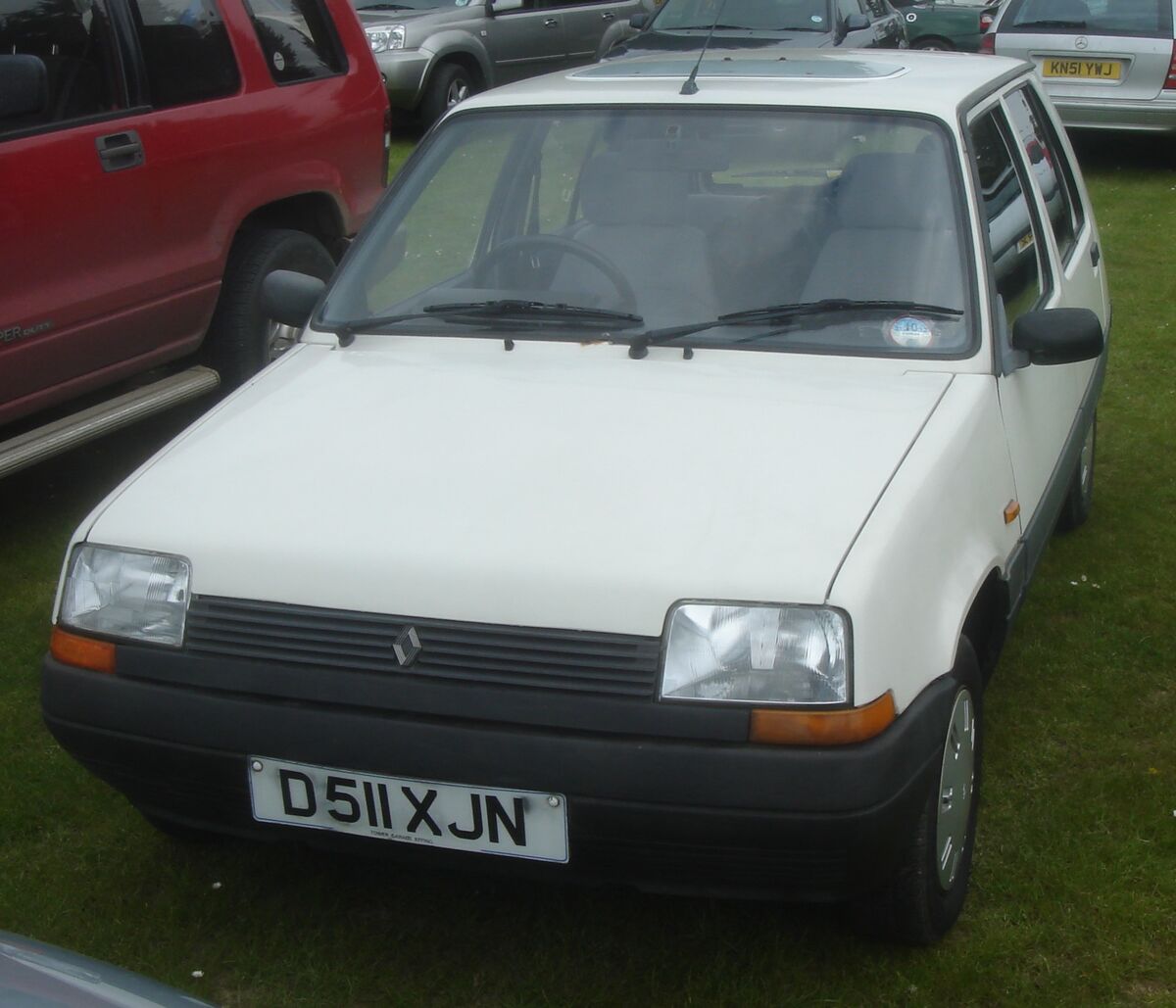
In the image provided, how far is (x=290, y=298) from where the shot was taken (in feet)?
12.7

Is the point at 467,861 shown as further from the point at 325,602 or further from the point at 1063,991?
the point at 1063,991

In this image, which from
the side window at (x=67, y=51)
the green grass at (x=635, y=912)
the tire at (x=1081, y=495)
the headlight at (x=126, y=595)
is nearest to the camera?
the headlight at (x=126, y=595)

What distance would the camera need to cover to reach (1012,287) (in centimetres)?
361

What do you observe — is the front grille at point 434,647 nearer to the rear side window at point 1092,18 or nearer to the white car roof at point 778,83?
the white car roof at point 778,83

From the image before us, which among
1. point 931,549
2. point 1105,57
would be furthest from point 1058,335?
point 1105,57

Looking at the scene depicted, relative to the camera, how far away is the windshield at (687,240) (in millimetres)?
3340

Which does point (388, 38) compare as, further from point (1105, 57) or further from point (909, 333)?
point (909, 333)

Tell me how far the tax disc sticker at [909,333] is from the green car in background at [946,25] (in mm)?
15535

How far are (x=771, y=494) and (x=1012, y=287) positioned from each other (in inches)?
48.9

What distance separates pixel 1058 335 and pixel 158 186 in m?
3.22

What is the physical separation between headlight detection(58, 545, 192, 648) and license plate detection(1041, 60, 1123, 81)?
32.9 ft

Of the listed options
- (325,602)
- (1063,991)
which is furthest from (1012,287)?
(325,602)

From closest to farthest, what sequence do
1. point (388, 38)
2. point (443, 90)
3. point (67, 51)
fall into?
point (67, 51) → point (388, 38) → point (443, 90)

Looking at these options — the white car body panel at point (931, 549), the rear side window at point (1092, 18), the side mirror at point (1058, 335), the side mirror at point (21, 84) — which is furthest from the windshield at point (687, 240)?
the rear side window at point (1092, 18)
